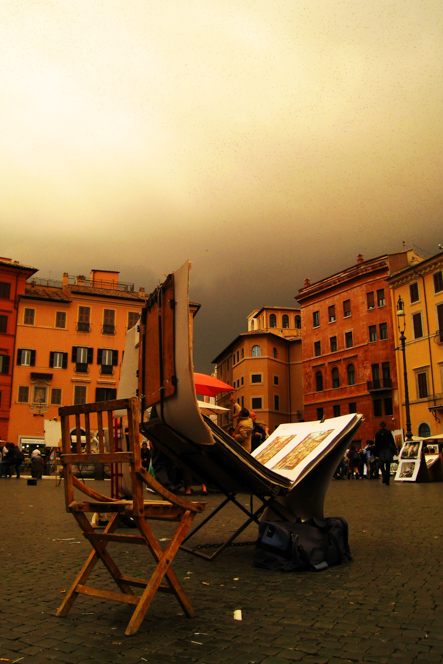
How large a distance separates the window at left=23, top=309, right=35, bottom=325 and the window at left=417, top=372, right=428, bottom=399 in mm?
32062

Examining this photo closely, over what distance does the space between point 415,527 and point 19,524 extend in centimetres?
504

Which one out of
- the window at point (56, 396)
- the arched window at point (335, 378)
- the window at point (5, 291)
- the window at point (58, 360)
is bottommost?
the window at point (56, 396)

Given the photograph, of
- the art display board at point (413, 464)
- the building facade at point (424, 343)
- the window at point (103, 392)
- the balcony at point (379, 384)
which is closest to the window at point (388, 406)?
the balcony at point (379, 384)

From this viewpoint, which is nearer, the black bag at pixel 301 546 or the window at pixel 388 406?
the black bag at pixel 301 546

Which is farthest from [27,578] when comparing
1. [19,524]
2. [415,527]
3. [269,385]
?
[269,385]

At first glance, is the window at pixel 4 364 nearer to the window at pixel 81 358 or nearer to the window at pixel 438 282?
the window at pixel 81 358

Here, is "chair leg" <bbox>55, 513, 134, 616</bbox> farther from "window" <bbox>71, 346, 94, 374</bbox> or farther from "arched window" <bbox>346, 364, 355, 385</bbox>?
"arched window" <bbox>346, 364, 355, 385</bbox>

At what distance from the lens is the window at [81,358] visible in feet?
168

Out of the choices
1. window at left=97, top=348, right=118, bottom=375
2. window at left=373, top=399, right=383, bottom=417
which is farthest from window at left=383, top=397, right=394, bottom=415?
window at left=97, top=348, right=118, bottom=375

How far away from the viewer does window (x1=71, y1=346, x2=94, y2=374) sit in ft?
168

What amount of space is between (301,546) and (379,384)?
4684cm

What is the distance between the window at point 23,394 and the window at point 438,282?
3336 centimetres

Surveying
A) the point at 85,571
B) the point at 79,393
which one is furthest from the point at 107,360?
the point at 85,571

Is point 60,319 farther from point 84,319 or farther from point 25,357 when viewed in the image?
point 25,357
